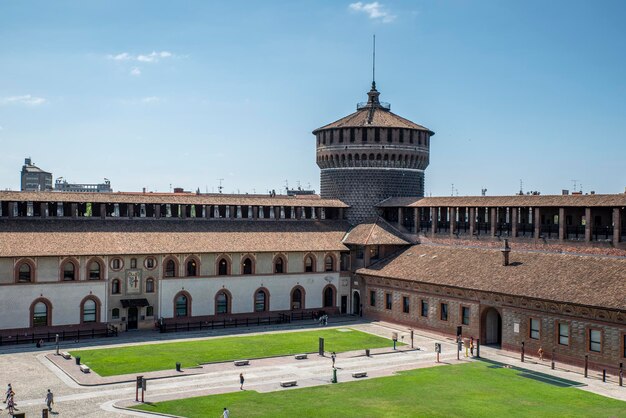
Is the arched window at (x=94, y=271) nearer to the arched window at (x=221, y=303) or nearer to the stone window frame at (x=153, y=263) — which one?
the stone window frame at (x=153, y=263)

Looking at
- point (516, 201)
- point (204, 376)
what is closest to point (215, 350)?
point (204, 376)

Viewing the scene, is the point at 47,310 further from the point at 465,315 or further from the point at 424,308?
the point at 465,315

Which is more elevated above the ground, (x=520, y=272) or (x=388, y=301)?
(x=520, y=272)

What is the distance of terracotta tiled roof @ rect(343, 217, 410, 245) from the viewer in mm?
68062

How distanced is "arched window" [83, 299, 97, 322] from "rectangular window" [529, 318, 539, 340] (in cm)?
3403

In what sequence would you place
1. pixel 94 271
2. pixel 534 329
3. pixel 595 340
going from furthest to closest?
pixel 94 271
pixel 534 329
pixel 595 340

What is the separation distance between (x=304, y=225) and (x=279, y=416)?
3671 cm

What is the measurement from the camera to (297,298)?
222 ft

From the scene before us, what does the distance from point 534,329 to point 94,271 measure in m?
34.4

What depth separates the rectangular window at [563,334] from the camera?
47.5 meters

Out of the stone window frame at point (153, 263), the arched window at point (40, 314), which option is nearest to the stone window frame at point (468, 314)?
the stone window frame at point (153, 263)

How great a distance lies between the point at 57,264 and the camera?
185 feet

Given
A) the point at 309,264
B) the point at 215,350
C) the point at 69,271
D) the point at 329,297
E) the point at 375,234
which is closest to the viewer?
the point at 215,350

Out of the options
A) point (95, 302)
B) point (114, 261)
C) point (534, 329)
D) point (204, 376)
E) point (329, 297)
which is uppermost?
point (114, 261)
